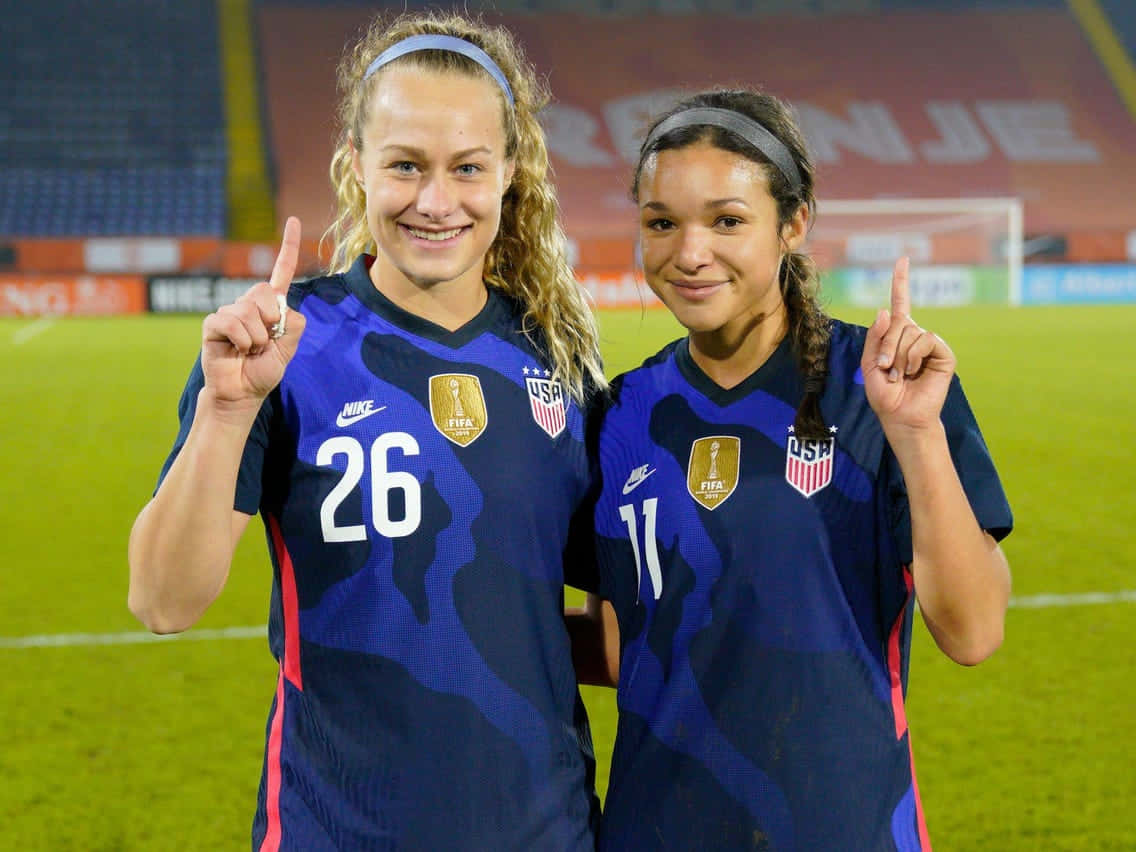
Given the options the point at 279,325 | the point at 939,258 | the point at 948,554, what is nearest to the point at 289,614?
the point at 279,325

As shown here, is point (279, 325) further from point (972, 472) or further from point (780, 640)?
point (972, 472)

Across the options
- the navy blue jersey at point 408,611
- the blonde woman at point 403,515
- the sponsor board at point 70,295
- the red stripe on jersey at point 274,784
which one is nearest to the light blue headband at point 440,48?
the blonde woman at point 403,515

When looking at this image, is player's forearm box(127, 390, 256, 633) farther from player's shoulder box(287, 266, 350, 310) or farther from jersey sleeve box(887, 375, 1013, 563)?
jersey sleeve box(887, 375, 1013, 563)

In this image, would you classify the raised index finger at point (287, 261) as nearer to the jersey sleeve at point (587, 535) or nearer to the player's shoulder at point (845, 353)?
the jersey sleeve at point (587, 535)

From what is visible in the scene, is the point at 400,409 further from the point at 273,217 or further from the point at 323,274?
the point at 273,217

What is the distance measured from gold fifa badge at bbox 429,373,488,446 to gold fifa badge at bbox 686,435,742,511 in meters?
0.31

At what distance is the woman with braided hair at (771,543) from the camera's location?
177 cm

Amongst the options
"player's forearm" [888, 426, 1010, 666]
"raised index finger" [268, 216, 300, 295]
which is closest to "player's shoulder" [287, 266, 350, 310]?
"raised index finger" [268, 216, 300, 295]

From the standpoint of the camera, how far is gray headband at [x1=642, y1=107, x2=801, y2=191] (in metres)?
1.95

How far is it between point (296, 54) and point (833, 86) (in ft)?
40.4

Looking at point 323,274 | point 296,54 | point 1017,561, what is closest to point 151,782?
point 323,274

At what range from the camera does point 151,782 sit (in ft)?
12.4

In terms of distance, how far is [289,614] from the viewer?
6.32 ft

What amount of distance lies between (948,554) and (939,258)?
2258cm
